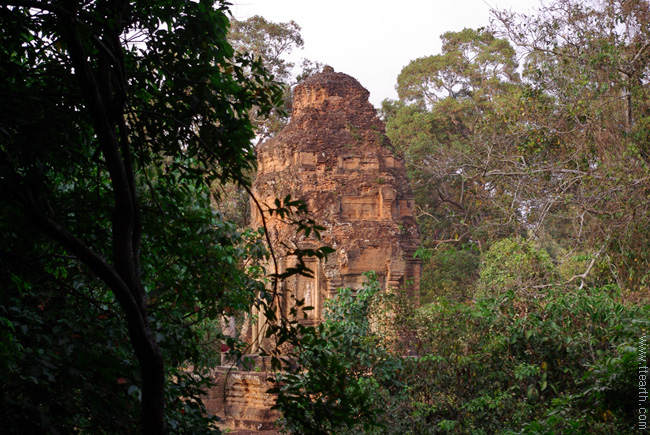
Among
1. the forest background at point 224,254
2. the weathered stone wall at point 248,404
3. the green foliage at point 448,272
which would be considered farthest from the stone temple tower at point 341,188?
the green foliage at point 448,272

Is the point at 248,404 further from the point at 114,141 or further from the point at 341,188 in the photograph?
the point at 114,141

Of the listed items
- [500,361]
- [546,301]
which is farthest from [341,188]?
[500,361]

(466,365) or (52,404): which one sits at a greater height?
(52,404)

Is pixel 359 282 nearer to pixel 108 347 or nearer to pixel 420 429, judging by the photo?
pixel 420 429

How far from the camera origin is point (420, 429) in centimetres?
684

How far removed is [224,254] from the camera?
4.94 m

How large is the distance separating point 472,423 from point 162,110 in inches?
192

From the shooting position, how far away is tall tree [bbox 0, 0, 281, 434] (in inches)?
96.3

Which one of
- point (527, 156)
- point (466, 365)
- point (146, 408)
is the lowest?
point (466, 365)

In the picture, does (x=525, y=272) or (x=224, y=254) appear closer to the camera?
(x=224, y=254)

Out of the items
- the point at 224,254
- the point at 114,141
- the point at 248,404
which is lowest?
the point at 248,404

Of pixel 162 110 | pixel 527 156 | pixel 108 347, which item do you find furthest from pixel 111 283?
pixel 527 156

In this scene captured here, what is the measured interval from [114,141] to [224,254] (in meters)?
2.50

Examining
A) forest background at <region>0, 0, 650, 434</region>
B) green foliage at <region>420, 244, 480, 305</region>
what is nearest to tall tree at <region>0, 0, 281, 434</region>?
forest background at <region>0, 0, 650, 434</region>
